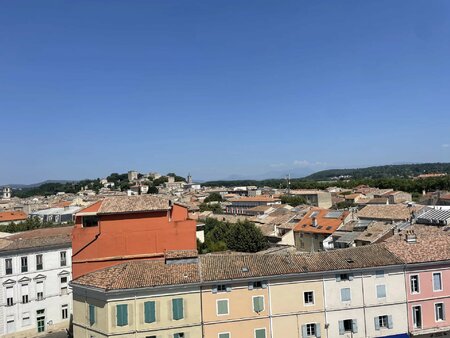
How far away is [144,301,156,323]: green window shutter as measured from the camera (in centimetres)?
2809

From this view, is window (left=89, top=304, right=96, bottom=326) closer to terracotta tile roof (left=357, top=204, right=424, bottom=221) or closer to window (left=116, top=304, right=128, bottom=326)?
window (left=116, top=304, right=128, bottom=326)

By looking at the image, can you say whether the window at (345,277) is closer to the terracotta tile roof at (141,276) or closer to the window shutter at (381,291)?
the window shutter at (381,291)

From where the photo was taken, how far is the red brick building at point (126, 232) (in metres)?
33.8

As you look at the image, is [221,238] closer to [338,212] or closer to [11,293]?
[338,212]

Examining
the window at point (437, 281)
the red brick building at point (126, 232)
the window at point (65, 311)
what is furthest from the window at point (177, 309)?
the window at point (65, 311)

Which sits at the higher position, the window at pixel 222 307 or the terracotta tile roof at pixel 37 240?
the terracotta tile roof at pixel 37 240

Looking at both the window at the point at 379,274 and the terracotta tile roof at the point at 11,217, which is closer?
the window at the point at 379,274

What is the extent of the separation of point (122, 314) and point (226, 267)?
25.7 ft

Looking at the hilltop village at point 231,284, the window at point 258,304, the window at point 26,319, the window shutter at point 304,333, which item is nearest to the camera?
the hilltop village at point 231,284

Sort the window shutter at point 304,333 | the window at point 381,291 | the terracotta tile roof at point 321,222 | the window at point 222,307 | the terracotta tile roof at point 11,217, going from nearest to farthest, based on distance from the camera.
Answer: the window at point 222,307 < the window shutter at point 304,333 < the window at point 381,291 < the terracotta tile roof at point 321,222 < the terracotta tile roof at point 11,217

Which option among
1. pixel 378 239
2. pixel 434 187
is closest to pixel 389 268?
pixel 378 239

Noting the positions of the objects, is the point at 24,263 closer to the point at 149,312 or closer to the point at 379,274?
the point at 149,312

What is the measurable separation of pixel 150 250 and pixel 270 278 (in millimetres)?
10451

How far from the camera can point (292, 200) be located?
12888 cm
